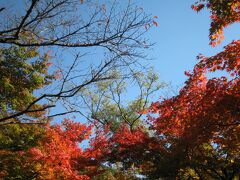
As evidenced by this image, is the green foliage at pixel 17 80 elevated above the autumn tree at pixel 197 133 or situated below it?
above

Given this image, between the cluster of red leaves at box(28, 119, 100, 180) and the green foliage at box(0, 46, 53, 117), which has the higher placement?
the green foliage at box(0, 46, 53, 117)

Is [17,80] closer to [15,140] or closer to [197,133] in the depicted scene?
[15,140]

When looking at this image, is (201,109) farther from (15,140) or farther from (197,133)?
(15,140)

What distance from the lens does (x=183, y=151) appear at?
44.1ft

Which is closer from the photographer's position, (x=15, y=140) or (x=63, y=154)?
(x=63, y=154)

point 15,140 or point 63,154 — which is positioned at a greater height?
point 15,140

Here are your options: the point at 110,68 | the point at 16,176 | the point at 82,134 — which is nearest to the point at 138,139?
the point at 82,134

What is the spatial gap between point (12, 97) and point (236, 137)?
10952 millimetres

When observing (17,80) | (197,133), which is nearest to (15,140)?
(17,80)

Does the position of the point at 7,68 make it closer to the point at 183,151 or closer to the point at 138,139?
the point at 138,139

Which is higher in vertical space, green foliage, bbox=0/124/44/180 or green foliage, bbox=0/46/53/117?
green foliage, bbox=0/46/53/117

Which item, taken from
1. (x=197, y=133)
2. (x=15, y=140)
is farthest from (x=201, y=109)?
(x=15, y=140)

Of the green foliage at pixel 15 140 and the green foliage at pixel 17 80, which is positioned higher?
the green foliage at pixel 17 80

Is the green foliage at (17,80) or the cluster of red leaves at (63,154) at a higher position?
the green foliage at (17,80)
